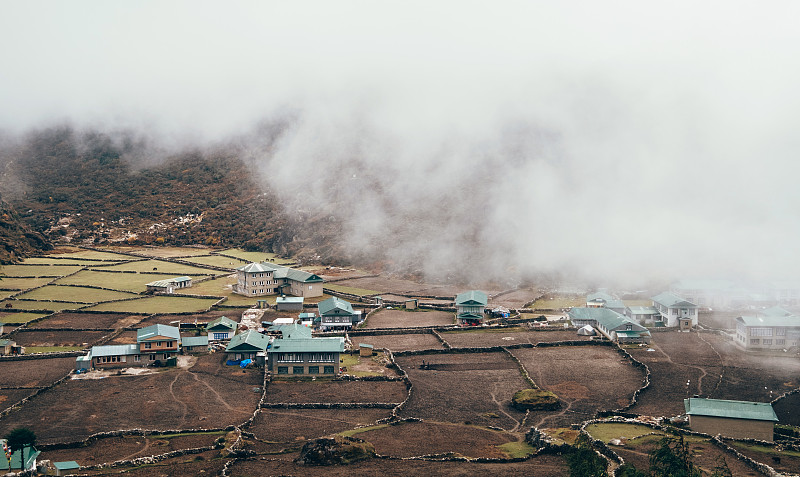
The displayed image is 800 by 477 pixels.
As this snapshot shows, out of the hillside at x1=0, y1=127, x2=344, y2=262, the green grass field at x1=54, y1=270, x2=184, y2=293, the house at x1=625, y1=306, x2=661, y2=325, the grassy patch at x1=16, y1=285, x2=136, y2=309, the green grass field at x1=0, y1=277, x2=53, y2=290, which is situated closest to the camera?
the house at x1=625, y1=306, x2=661, y2=325

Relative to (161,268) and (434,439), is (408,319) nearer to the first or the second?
(434,439)

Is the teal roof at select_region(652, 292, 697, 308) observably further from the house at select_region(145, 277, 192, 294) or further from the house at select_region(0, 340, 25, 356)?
the house at select_region(0, 340, 25, 356)

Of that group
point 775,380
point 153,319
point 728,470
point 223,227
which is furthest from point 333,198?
point 728,470

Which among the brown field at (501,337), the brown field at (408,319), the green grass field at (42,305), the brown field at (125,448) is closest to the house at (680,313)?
the brown field at (501,337)

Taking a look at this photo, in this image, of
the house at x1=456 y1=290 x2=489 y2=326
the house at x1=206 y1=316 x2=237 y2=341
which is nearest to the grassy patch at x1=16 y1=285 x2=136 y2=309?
the house at x1=206 y1=316 x2=237 y2=341

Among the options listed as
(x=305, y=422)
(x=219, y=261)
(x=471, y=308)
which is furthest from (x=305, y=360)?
(x=219, y=261)

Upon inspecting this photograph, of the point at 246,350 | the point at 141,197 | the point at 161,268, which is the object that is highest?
the point at 141,197
